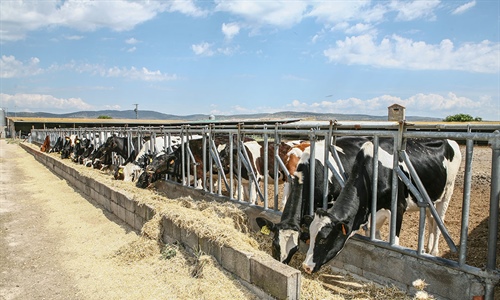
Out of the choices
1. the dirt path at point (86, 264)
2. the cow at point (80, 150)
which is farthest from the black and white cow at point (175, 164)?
the cow at point (80, 150)

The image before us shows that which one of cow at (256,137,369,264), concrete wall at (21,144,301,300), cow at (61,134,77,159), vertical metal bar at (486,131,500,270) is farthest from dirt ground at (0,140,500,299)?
cow at (61,134,77,159)

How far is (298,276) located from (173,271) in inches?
78.5

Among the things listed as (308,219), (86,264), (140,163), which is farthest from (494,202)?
(140,163)

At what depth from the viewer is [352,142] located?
588 centimetres

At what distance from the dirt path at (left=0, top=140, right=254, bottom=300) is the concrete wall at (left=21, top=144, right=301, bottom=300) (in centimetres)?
14

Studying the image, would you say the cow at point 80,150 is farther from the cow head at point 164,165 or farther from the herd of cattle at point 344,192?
the herd of cattle at point 344,192

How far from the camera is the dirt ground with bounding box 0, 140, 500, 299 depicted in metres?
4.47

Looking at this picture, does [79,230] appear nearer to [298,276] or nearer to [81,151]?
[298,276]

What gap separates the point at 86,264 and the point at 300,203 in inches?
131

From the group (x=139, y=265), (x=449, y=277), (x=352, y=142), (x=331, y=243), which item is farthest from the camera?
(x=352, y=142)

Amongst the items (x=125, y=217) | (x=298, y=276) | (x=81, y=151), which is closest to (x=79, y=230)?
(x=125, y=217)

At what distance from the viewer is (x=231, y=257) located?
4.35m

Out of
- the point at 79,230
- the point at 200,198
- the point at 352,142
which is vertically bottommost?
the point at 79,230

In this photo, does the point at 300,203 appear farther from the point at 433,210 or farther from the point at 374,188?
the point at 433,210
